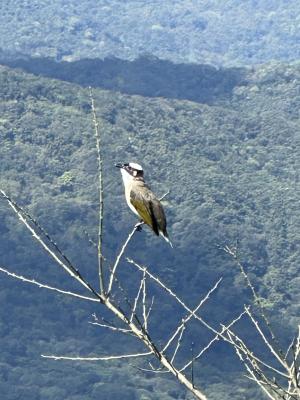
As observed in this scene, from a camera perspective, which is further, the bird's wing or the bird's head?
the bird's wing

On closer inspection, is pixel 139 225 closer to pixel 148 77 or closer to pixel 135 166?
pixel 135 166

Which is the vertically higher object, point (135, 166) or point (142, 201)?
point (135, 166)

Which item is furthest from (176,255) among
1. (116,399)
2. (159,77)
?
(159,77)

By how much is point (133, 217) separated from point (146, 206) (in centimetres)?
7902

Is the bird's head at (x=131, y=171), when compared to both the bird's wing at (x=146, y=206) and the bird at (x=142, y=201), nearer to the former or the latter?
the bird at (x=142, y=201)

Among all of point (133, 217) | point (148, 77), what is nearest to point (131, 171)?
point (133, 217)

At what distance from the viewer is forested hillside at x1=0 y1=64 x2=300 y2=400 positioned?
7338cm

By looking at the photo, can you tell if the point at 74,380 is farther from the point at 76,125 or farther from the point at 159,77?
the point at 159,77

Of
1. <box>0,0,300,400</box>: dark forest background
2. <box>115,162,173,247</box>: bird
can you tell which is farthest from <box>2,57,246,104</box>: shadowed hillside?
<box>115,162,173,247</box>: bird

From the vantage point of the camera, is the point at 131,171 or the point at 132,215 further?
the point at 132,215

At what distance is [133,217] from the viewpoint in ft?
287

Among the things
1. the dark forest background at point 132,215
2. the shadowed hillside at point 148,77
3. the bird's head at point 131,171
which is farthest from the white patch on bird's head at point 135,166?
the shadowed hillside at point 148,77

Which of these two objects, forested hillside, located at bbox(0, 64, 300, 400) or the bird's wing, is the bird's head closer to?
the bird's wing

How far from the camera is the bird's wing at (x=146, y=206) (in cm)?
834
